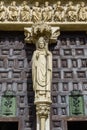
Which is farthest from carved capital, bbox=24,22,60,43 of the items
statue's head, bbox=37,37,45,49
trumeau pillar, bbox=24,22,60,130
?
statue's head, bbox=37,37,45,49

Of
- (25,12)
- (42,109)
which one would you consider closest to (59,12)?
(25,12)

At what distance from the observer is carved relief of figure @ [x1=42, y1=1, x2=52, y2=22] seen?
6.91 meters

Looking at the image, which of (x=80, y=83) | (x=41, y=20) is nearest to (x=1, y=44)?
(x=41, y=20)

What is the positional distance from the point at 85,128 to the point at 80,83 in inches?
68.0

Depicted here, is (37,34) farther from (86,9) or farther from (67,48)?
(86,9)

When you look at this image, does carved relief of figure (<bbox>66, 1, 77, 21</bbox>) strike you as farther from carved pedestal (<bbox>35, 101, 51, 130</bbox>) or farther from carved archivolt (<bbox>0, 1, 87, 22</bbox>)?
carved pedestal (<bbox>35, 101, 51, 130</bbox>)

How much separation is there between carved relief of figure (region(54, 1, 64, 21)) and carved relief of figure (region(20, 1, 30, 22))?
0.53 meters

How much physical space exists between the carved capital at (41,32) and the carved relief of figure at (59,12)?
209 mm

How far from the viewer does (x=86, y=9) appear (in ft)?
23.1

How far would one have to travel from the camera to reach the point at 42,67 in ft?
20.6

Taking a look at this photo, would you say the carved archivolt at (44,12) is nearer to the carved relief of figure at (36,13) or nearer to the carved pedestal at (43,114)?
the carved relief of figure at (36,13)

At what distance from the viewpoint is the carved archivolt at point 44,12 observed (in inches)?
273

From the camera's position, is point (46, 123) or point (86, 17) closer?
point (46, 123)

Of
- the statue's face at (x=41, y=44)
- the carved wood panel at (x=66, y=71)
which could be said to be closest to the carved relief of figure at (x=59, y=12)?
the carved wood panel at (x=66, y=71)
